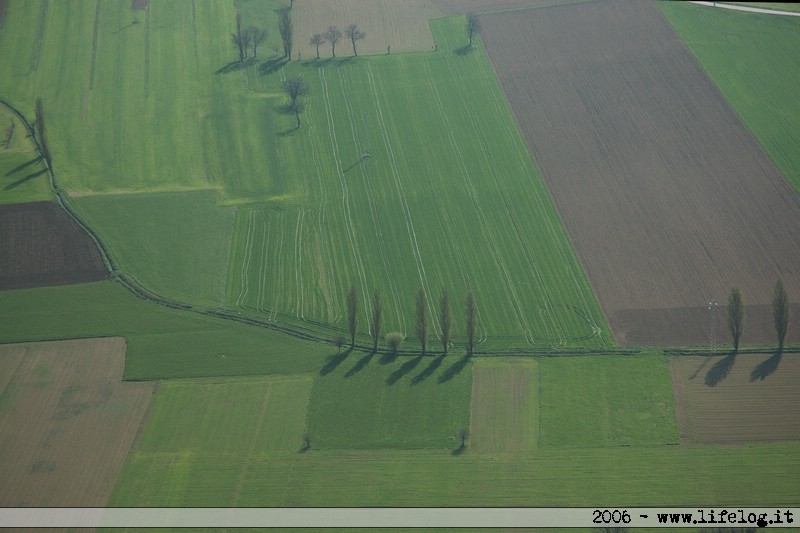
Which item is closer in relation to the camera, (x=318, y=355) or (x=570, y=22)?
(x=318, y=355)

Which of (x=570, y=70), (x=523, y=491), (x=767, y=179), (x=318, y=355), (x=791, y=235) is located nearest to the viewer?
(x=523, y=491)

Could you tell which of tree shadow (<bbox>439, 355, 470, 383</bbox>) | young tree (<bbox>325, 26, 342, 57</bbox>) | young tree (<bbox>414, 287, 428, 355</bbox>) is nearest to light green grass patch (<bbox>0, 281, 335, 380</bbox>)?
young tree (<bbox>414, 287, 428, 355</bbox>)

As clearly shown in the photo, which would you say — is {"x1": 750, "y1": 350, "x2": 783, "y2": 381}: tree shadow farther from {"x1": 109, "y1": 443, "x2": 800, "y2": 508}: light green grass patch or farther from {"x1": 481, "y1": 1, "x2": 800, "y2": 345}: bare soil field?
{"x1": 109, "y1": 443, "x2": 800, "y2": 508}: light green grass patch

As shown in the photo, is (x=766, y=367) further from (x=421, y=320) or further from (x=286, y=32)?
(x=286, y=32)

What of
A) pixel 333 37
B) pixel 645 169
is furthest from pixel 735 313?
pixel 333 37

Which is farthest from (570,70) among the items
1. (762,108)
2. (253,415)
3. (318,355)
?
(253,415)

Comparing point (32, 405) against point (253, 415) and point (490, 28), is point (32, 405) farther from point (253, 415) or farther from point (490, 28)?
point (490, 28)

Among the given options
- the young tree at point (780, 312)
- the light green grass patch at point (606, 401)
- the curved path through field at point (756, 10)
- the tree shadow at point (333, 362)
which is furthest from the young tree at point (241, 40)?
the young tree at point (780, 312)
